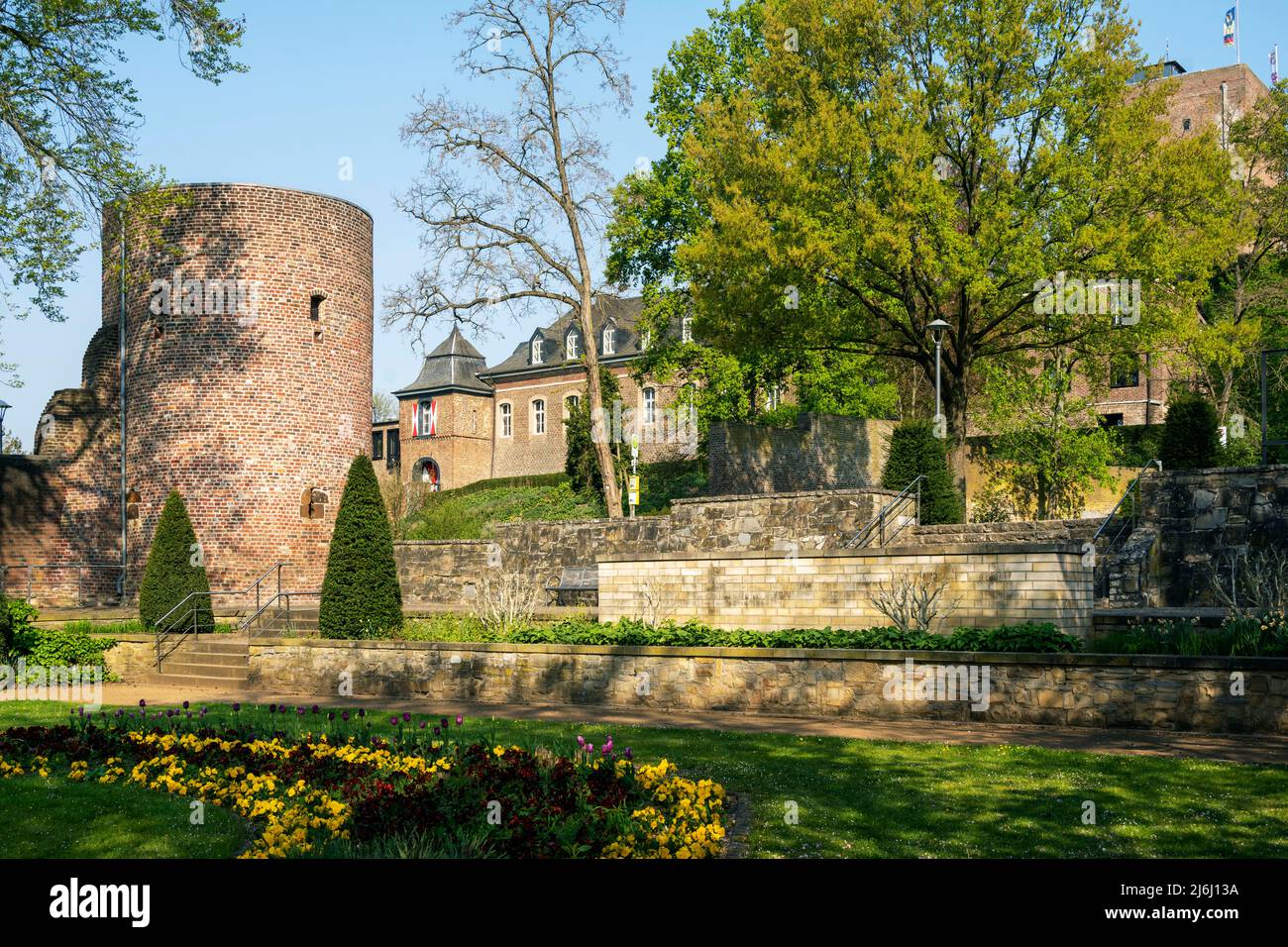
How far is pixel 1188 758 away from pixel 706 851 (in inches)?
207

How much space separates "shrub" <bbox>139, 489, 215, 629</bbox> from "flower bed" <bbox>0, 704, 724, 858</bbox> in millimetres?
11321

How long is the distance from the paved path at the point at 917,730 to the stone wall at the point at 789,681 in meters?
0.20

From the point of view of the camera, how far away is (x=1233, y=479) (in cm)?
1922

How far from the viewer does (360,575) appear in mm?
19453

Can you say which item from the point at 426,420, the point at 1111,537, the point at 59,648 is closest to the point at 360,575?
the point at 59,648

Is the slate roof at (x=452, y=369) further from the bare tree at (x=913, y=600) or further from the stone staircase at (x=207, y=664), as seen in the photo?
the bare tree at (x=913, y=600)

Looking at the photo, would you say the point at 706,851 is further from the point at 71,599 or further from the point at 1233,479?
the point at 71,599

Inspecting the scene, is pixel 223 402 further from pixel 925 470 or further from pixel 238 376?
pixel 925 470

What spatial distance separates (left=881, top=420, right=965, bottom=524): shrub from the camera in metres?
24.0

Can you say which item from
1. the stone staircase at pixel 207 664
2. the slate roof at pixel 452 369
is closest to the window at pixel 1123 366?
the stone staircase at pixel 207 664

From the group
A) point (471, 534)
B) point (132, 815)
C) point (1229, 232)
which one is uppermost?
point (1229, 232)

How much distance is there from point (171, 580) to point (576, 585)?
771 cm

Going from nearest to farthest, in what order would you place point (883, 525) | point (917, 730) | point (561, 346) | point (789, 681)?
point (917, 730), point (789, 681), point (883, 525), point (561, 346)
